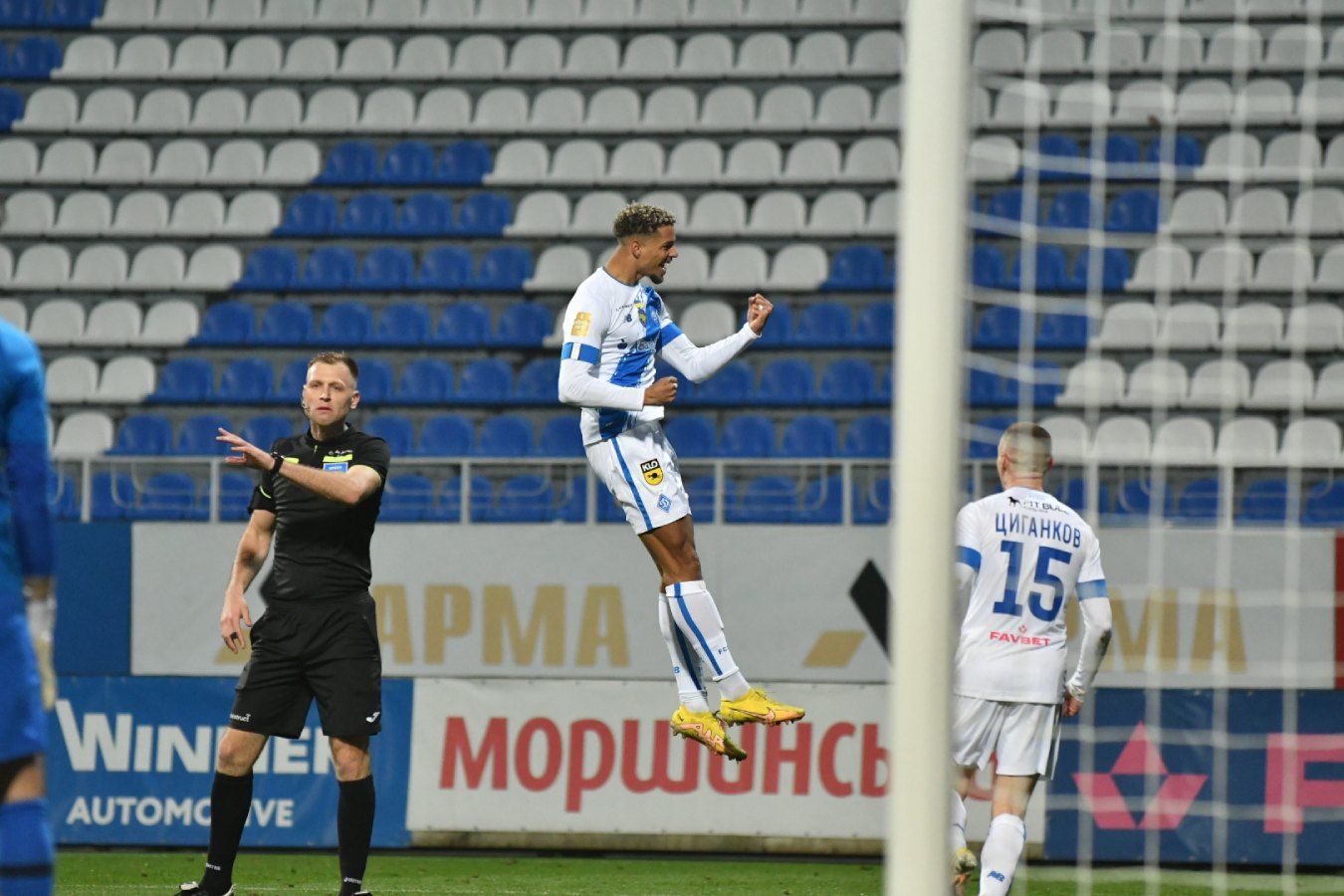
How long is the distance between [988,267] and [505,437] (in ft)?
15.8

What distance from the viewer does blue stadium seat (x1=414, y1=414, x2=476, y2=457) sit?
15.3 metres

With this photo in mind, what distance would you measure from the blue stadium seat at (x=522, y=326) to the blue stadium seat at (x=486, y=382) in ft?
0.86

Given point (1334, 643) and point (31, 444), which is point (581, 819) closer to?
point (1334, 643)

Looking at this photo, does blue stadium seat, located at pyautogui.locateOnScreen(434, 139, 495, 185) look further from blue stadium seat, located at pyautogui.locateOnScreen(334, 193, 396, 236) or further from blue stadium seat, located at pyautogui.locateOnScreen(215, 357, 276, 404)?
blue stadium seat, located at pyautogui.locateOnScreen(215, 357, 276, 404)

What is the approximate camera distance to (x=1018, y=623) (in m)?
7.12

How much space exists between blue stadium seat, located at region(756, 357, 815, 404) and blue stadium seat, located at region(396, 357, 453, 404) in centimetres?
278

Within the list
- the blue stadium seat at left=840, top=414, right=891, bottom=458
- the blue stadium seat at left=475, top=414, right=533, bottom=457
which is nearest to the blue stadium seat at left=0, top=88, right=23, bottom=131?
the blue stadium seat at left=475, top=414, right=533, bottom=457

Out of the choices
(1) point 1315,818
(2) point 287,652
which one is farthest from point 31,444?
(1) point 1315,818

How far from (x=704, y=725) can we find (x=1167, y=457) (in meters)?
7.84

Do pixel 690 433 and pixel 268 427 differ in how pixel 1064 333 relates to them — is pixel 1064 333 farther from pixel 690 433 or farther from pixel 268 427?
pixel 268 427

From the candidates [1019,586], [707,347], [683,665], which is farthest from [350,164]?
[1019,586]

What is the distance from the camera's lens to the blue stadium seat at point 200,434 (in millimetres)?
15539

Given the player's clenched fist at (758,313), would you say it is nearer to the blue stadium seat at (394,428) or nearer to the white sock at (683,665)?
the white sock at (683,665)

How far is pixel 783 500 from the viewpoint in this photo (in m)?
14.0
